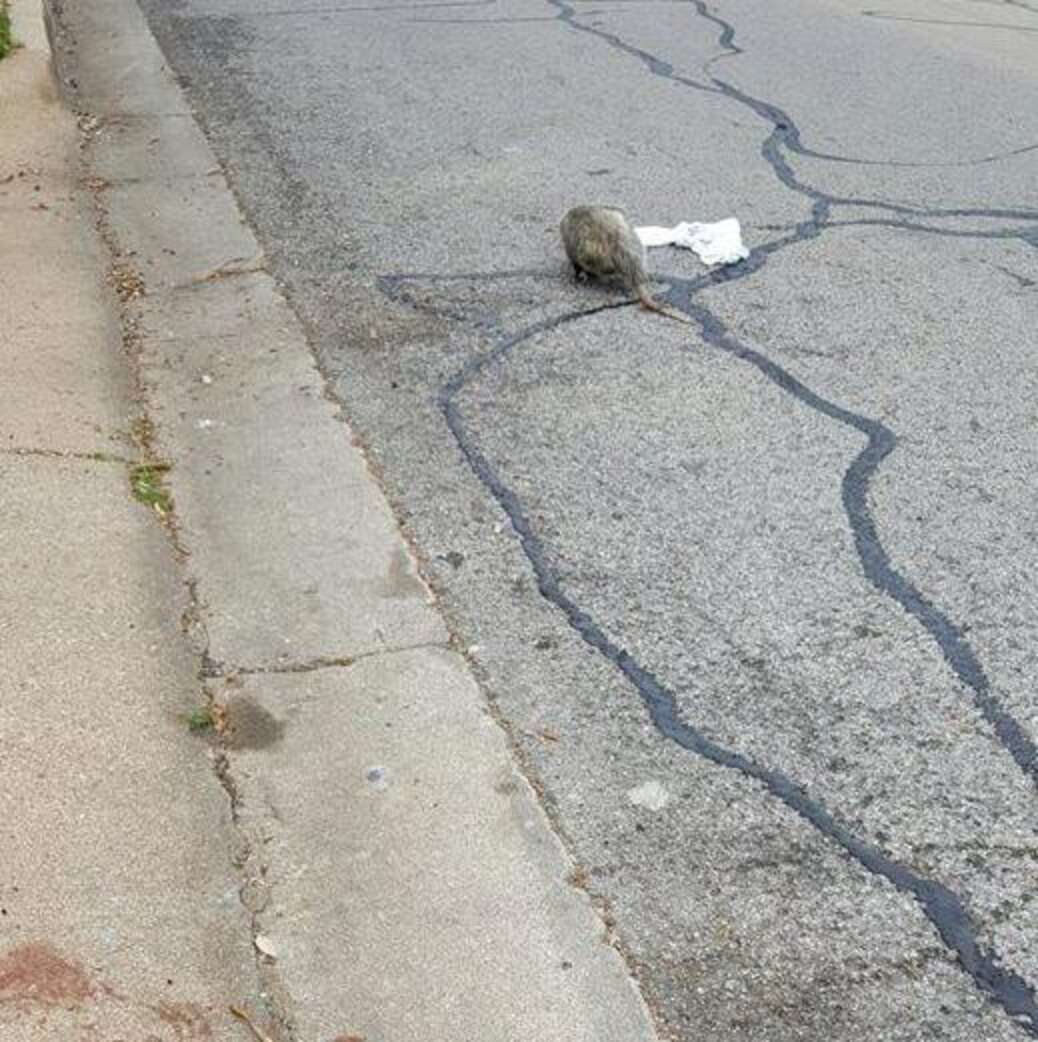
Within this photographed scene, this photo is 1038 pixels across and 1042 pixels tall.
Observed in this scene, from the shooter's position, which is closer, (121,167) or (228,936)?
(228,936)

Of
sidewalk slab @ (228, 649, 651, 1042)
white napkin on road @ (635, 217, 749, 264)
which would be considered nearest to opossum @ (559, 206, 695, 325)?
white napkin on road @ (635, 217, 749, 264)

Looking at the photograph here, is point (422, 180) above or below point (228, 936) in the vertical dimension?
below

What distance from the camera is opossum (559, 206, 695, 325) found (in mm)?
6414

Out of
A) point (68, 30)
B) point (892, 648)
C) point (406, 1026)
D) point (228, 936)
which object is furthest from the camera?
point (68, 30)

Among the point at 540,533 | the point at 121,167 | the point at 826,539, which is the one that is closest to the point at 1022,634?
the point at 826,539

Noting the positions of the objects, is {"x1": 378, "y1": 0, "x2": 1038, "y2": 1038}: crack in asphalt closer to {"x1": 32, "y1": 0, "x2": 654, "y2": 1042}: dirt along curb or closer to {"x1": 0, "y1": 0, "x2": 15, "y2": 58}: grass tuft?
{"x1": 32, "y1": 0, "x2": 654, "y2": 1042}: dirt along curb

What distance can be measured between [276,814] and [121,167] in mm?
5567

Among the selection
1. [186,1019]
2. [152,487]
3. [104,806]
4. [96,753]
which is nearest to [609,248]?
[152,487]

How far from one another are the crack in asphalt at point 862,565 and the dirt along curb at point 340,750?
1.19 ft

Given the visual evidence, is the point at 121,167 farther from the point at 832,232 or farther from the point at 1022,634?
the point at 1022,634

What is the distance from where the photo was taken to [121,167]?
27.2ft

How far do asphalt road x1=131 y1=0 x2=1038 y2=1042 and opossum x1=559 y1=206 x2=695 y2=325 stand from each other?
101 millimetres

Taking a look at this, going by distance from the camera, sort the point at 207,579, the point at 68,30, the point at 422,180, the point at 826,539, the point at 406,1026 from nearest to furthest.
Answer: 1. the point at 406,1026
2. the point at 207,579
3. the point at 826,539
4. the point at 422,180
5. the point at 68,30

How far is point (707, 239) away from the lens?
7004 mm
